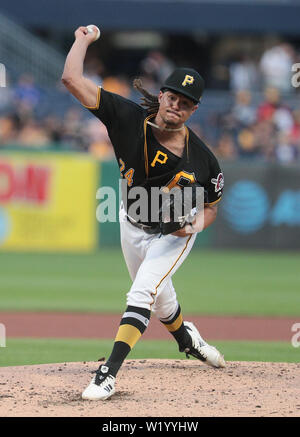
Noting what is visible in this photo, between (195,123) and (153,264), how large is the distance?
35.1 feet

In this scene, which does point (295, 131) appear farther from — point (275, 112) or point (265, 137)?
point (265, 137)

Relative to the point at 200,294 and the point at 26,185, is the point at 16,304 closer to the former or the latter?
the point at 200,294

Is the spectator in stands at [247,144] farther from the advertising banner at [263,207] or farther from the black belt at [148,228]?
the black belt at [148,228]

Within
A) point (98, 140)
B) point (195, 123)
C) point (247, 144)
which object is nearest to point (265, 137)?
point (247, 144)

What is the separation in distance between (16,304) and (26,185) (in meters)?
5.14

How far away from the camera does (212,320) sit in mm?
8562

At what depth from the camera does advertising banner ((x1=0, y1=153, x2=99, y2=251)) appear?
560 inches

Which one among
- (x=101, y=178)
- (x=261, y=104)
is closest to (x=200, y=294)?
(x=101, y=178)

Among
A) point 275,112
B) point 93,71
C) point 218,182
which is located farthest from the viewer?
point 93,71

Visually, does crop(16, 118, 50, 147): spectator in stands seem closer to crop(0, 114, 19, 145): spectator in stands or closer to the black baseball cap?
crop(0, 114, 19, 145): spectator in stands

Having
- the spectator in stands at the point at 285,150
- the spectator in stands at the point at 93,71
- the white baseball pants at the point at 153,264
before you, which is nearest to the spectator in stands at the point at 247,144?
the spectator in stands at the point at 285,150

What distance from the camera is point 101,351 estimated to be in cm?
688

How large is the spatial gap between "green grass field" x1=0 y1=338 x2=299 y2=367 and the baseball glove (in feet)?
5.28

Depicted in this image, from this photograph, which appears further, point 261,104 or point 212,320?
point 261,104
